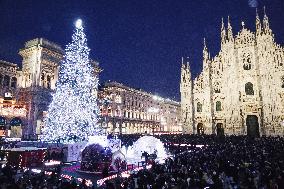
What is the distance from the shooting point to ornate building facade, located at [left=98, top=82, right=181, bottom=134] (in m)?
59.4

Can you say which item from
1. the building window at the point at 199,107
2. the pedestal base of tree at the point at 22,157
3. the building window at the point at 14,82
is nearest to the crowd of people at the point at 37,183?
the pedestal base of tree at the point at 22,157

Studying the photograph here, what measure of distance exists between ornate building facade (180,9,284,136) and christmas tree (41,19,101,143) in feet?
75.7

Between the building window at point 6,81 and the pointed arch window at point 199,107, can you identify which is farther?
the pointed arch window at point 199,107

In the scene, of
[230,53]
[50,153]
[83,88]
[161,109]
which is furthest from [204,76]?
[161,109]

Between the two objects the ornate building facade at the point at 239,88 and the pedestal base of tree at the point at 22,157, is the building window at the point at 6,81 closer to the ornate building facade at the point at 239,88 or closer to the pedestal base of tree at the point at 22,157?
the pedestal base of tree at the point at 22,157

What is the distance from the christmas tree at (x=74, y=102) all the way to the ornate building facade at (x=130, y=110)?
18.6 m

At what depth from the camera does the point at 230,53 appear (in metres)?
44.1

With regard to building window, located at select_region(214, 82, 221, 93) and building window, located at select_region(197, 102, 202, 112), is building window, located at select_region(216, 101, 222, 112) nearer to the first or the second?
building window, located at select_region(214, 82, 221, 93)

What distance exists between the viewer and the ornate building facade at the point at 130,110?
59356 mm

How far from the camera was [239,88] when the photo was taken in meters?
42.8

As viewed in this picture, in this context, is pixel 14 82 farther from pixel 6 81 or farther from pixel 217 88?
pixel 217 88

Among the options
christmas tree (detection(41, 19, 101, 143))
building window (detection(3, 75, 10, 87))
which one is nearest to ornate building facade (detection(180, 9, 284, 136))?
christmas tree (detection(41, 19, 101, 143))

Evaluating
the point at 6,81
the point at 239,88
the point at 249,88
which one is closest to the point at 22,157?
the point at 6,81

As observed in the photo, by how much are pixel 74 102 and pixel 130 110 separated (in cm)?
4071
